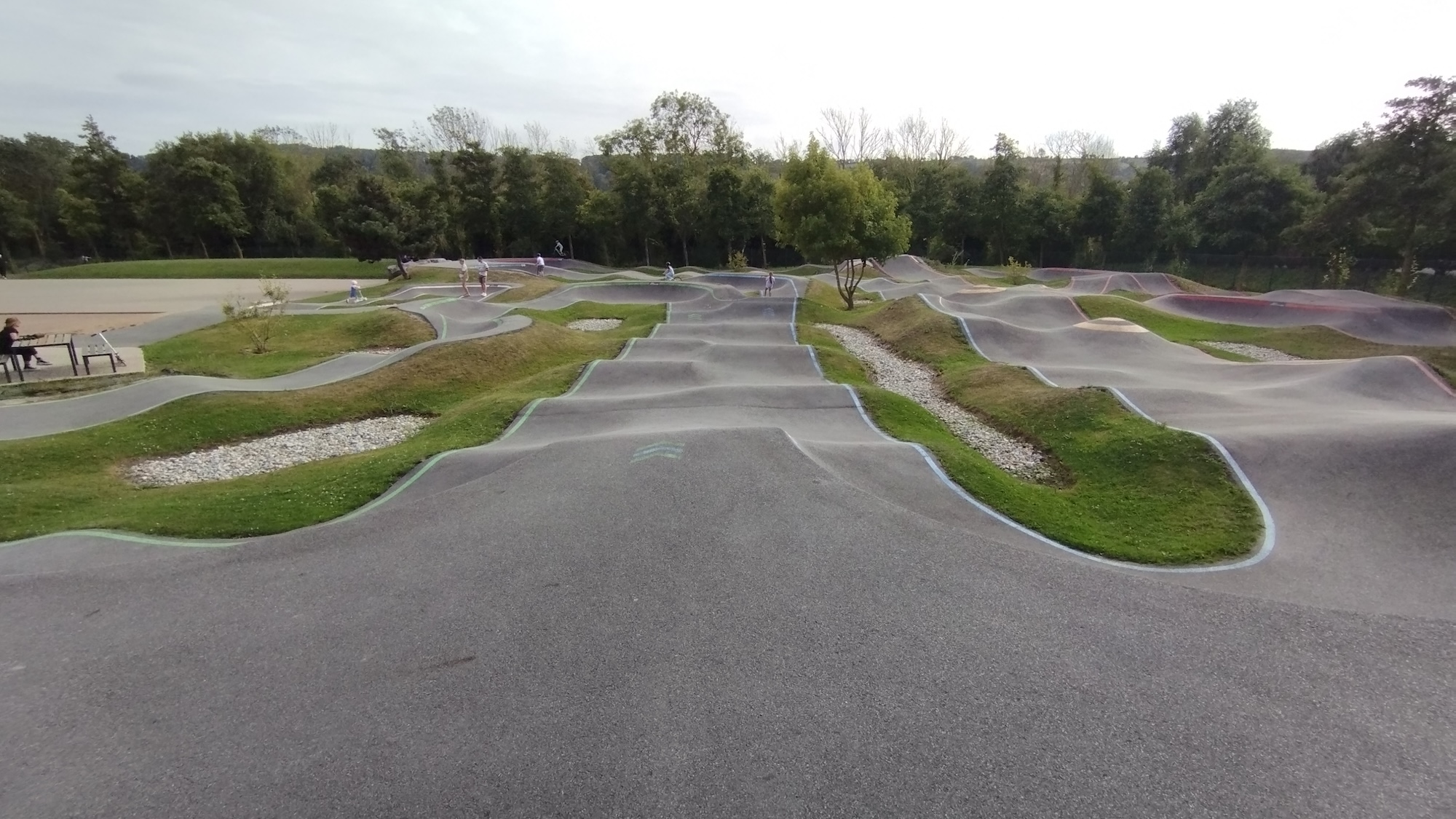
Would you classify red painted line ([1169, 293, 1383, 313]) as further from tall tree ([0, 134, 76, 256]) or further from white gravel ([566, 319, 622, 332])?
tall tree ([0, 134, 76, 256])

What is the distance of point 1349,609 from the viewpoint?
7730 mm

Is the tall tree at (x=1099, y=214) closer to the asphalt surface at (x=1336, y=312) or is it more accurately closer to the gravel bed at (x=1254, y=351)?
the asphalt surface at (x=1336, y=312)

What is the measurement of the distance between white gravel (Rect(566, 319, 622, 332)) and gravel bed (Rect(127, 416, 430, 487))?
13.6 metres

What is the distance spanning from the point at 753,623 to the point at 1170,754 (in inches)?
156

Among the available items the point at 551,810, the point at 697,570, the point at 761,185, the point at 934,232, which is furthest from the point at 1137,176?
the point at 551,810

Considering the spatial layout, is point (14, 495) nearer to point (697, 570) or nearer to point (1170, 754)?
point (697, 570)

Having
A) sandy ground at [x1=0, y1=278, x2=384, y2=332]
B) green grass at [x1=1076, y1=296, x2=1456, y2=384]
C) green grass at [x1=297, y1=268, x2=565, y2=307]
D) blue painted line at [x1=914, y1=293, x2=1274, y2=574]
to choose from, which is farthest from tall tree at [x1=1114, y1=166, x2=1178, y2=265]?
sandy ground at [x1=0, y1=278, x2=384, y2=332]

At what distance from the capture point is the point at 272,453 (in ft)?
48.3

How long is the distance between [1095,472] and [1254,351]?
57.2 feet

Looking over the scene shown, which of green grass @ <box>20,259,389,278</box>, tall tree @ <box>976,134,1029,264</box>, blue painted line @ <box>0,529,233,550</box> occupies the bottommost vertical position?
blue painted line @ <box>0,529,233,550</box>

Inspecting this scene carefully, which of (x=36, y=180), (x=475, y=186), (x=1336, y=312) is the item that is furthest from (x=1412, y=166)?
(x=36, y=180)

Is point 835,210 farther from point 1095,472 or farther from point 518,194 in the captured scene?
point 518,194

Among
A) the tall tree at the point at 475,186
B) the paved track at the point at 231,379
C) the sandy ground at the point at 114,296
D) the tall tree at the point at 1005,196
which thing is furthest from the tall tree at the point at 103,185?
the tall tree at the point at 1005,196

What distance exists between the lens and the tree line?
139 feet
